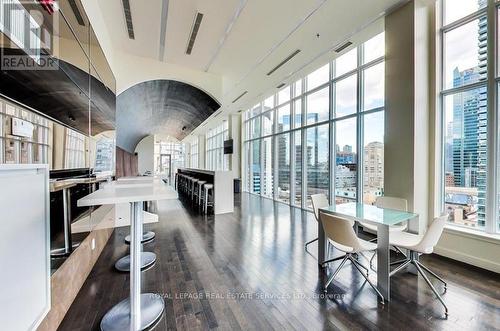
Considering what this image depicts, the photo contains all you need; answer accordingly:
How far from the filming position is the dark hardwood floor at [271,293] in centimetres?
180

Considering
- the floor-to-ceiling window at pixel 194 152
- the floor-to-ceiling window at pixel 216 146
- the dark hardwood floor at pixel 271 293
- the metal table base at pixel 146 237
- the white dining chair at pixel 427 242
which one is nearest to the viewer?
the dark hardwood floor at pixel 271 293

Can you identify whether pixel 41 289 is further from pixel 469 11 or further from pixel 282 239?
pixel 469 11

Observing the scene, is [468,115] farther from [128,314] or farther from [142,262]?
[142,262]

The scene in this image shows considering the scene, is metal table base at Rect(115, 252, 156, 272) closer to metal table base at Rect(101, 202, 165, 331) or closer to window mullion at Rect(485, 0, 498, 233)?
metal table base at Rect(101, 202, 165, 331)

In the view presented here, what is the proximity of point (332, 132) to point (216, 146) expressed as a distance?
948cm

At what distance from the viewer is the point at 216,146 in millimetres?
13797

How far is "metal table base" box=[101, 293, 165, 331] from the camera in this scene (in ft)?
5.56

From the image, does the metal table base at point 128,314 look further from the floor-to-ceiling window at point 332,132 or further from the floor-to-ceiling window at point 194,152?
the floor-to-ceiling window at point 194,152

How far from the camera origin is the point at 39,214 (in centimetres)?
110

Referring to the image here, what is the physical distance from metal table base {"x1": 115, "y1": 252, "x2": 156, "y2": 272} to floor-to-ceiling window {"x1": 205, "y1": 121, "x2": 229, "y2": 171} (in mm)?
8790

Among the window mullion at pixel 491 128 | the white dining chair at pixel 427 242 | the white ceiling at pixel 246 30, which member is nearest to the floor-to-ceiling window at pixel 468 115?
the window mullion at pixel 491 128

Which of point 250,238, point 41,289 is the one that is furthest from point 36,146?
point 250,238

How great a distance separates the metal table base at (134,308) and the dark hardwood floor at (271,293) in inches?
3.5

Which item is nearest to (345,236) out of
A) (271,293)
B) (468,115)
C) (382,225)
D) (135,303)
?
(382,225)
